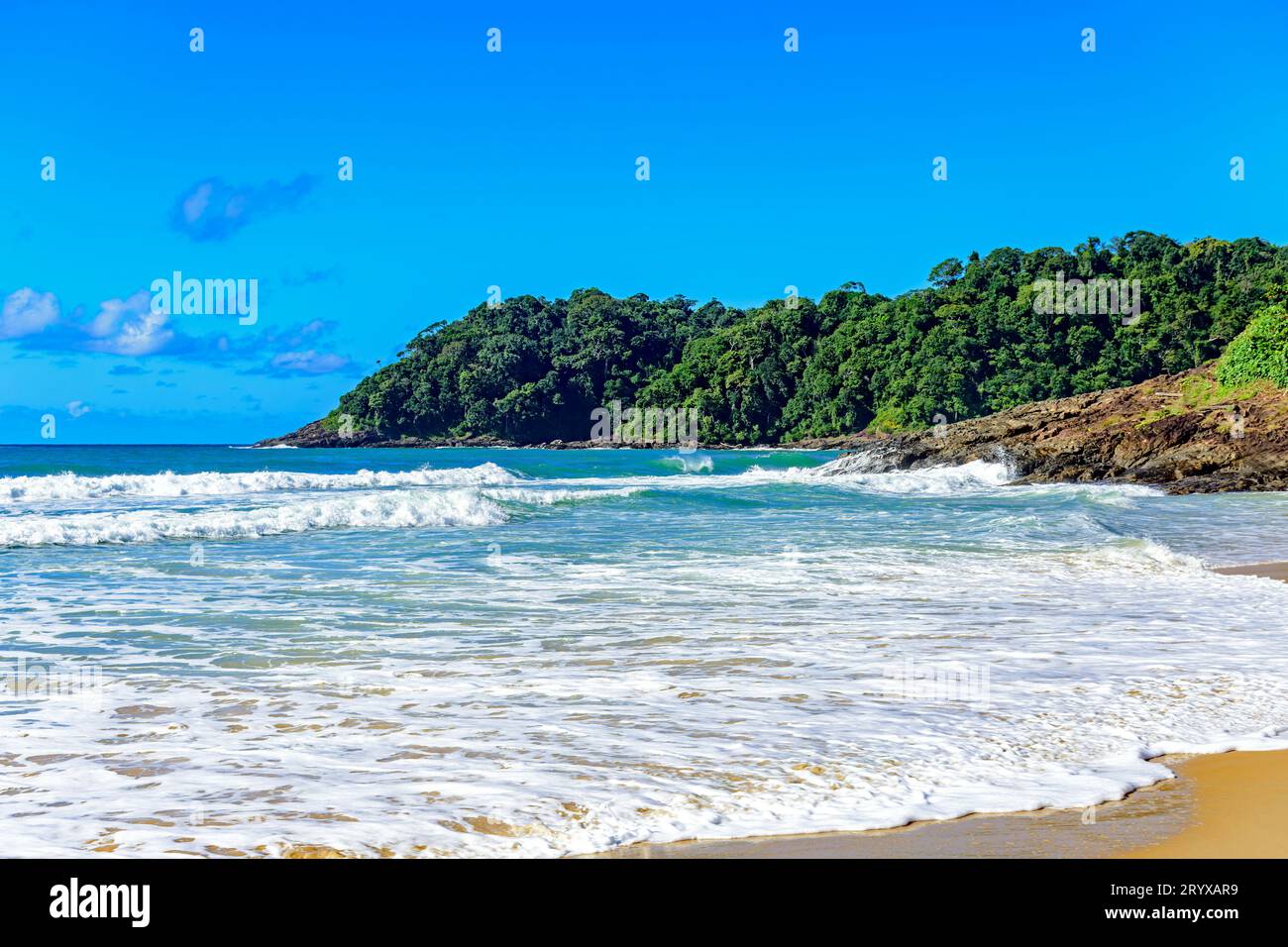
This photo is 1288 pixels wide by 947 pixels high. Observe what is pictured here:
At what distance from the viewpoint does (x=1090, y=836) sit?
156 inches

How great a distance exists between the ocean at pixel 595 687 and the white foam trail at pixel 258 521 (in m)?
1.73

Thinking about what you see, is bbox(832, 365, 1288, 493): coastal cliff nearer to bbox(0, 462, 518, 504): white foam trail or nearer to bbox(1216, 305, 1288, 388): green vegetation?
bbox(1216, 305, 1288, 388): green vegetation

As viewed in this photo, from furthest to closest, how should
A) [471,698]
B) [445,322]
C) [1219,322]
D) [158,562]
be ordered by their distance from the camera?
1. [445,322]
2. [1219,322]
3. [158,562]
4. [471,698]

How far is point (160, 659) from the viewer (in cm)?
734

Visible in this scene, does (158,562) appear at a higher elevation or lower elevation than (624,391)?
lower

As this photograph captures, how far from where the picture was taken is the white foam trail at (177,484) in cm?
3189

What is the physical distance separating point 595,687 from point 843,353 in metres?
105

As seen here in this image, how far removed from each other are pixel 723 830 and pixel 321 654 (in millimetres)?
4321

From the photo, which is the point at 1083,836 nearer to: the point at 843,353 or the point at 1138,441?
the point at 1138,441

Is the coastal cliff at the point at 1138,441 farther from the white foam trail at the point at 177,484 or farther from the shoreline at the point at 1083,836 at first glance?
the shoreline at the point at 1083,836

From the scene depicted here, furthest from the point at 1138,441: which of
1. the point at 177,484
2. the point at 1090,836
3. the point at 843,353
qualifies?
the point at 843,353

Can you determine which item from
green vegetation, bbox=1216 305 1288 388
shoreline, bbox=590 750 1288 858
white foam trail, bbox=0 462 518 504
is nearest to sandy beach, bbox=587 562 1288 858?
shoreline, bbox=590 750 1288 858
